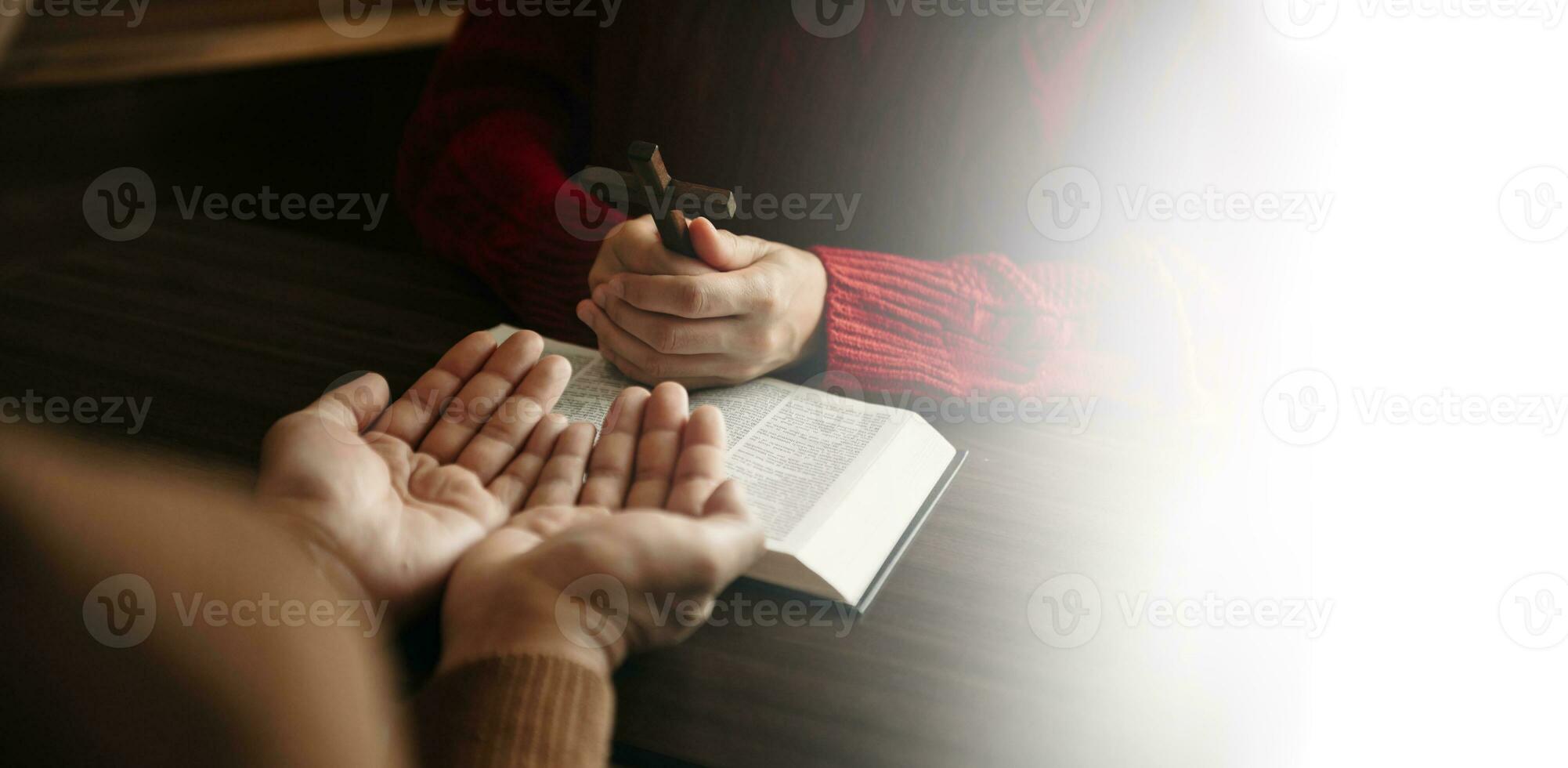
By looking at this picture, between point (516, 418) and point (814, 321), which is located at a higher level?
point (814, 321)

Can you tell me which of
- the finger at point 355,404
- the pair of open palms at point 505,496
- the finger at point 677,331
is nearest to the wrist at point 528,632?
the pair of open palms at point 505,496

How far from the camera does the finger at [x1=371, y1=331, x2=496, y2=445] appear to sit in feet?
2.64

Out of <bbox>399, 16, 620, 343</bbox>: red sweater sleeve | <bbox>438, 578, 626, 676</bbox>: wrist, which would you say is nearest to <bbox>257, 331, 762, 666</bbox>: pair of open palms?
<bbox>438, 578, 626, 676</bbox>: wrist

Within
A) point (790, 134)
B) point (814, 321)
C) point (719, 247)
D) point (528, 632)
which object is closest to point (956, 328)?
point (814, 321)

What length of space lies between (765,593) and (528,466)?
0.68 feet

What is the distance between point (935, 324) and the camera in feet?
3.42

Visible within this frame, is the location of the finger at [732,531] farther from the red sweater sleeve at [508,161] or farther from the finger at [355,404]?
the red sweater sleeve at [508,161]

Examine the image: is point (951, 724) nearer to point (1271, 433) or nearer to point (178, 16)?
point (1271, 433)

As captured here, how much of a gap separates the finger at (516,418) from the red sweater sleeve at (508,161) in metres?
0.22

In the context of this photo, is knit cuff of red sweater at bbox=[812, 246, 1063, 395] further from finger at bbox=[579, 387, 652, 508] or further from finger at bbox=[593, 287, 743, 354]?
finger at bbox=[579, 387, 652, 508]

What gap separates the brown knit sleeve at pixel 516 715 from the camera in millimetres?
519

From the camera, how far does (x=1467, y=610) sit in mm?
856

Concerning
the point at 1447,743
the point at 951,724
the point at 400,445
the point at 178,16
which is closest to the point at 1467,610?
the point at 1447,743

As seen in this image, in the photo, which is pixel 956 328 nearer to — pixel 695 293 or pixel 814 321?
pixel 814 321
